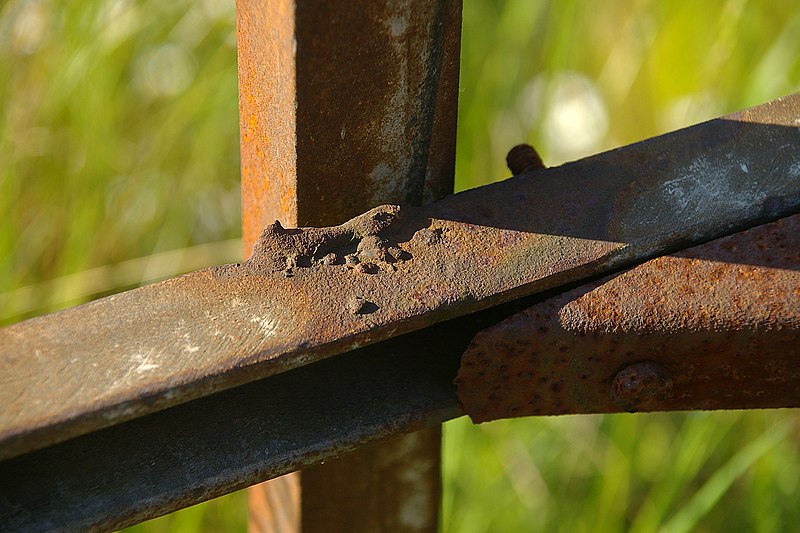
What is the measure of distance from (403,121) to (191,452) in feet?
1.26

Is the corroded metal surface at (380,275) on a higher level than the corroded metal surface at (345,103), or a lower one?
lower

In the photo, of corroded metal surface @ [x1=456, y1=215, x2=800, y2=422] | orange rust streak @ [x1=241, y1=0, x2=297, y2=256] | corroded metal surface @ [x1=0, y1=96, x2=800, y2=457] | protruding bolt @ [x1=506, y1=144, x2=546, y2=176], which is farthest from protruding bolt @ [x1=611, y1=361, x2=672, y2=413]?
orange rust streak @ [x1=241, y1=0, x2=297, y2=256]

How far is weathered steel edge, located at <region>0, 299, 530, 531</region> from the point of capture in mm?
820

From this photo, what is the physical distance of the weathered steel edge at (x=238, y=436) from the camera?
0.82m

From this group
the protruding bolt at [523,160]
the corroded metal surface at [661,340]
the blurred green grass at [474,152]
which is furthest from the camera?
the blurred green grass at [474,152]

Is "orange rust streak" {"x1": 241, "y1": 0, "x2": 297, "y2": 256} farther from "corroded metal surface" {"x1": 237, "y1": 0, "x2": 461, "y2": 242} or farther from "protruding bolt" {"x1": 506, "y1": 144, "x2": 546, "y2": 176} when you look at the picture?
"protruding bolt" {"x1": 506, "y1": 144, "x2": 546, "y2": 176}

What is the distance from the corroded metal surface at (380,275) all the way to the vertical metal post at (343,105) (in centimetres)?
5

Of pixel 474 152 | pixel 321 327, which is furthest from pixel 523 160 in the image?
pixel 474 152

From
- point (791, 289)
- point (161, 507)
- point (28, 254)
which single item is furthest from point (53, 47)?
point (791, 289)

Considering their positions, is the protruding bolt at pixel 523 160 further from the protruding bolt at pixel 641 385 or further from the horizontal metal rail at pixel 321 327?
the protruding bolt at pixel 641 385

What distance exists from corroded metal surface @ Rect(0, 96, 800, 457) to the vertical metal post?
0.16 ft

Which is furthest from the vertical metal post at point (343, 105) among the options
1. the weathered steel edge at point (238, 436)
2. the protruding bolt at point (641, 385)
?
the protruding bolt at point (641, 385)

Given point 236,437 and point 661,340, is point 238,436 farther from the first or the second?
point 661,340

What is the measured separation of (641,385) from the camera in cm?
93
